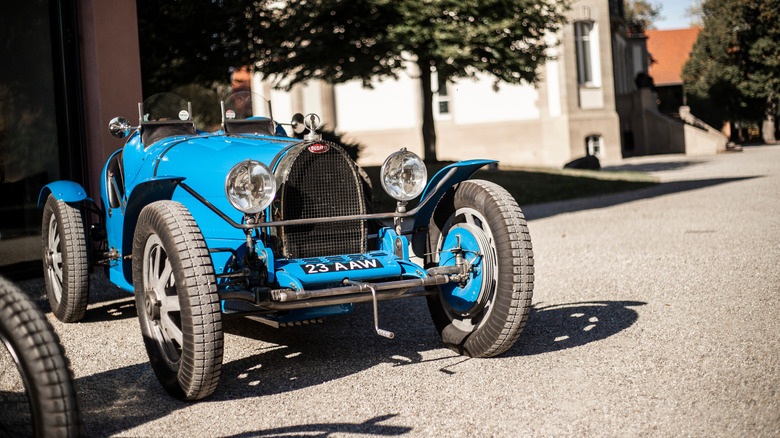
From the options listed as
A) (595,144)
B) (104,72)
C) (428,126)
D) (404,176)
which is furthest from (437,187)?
(595,144)

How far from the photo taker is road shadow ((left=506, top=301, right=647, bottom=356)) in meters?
4.63

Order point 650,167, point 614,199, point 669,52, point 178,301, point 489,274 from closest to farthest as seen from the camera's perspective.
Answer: point 178,301 → point 489,274 → point 614,199 → point 650,167 → point 669,52

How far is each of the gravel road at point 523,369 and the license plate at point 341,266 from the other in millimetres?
604

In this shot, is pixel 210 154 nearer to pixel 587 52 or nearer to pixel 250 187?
pixel 250 187

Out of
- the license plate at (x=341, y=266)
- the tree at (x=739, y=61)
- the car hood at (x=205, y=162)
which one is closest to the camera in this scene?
the license plate at (x=341, y=266)

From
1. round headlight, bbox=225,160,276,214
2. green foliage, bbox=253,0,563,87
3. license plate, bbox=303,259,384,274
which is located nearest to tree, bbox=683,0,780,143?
green foliage, bbox=253,0,563,87

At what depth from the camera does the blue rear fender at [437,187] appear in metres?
4.59

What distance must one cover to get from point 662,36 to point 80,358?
2184 inches

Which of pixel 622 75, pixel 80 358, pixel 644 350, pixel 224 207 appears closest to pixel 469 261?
pixel 644 350

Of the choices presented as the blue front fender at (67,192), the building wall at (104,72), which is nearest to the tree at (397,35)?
the building wall at (104,72)

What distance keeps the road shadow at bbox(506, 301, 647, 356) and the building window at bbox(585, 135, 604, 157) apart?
80.8 ft

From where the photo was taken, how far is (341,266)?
4.12 metres

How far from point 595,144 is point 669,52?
2655 centimetres

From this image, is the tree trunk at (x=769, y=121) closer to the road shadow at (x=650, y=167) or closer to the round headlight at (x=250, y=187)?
the road shadow at (x=650, y=167)
